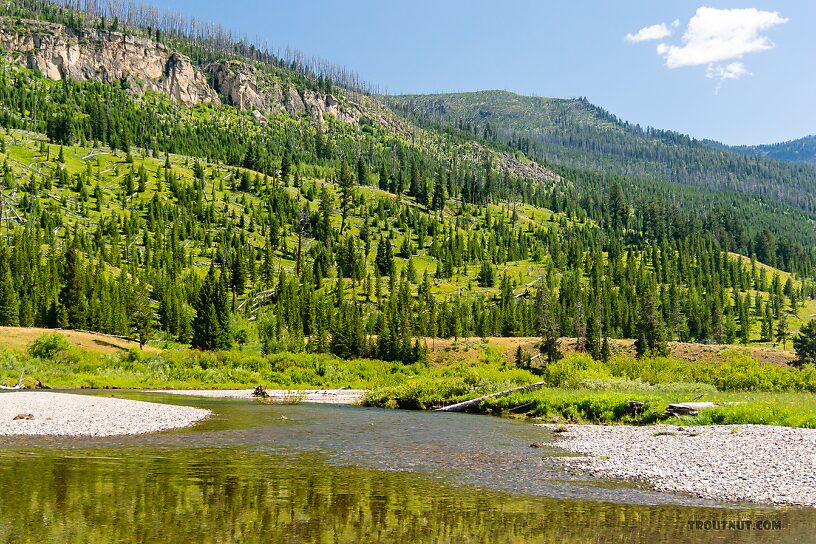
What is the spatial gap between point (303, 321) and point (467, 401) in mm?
83356

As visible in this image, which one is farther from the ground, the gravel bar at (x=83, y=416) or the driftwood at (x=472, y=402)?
the gravel bar at (x=83, y=416)

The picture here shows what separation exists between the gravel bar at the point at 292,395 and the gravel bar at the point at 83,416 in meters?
17.4

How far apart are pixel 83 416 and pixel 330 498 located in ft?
88.1

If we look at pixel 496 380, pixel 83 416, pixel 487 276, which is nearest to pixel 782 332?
pixel 487 276

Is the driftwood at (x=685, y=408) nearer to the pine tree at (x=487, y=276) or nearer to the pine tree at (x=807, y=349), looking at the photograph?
the pine tree at (x=807, y=349)

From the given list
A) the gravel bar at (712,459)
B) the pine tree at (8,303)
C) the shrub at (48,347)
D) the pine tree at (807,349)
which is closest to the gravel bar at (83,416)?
the gravel bar at (712,459)

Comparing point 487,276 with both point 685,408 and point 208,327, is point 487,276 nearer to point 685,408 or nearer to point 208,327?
point 208,327

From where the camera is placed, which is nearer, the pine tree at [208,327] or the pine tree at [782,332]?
the pine tree at [208,327]

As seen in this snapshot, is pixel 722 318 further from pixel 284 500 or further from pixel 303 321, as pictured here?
pixel 284 500

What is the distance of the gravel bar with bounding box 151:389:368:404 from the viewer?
216ft

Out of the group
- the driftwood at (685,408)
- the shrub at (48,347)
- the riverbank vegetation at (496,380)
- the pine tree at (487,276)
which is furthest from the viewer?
the pine tree at (487,276)

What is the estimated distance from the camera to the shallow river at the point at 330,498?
17.0 meters

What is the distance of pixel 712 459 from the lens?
2772 centimetres

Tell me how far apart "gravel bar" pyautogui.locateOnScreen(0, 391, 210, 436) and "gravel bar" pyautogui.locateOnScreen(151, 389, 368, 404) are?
57.1ft
